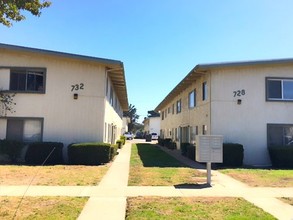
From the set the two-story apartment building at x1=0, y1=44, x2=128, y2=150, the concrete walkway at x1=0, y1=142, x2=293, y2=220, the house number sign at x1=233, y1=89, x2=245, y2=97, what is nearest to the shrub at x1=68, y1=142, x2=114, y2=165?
the two-story apartment building at x1=0, y1=44, x2=128, y2=150

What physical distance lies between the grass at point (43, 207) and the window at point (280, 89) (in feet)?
44.7

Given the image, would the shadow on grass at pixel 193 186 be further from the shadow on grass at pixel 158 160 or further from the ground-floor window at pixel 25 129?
the ground-floor window at pixel 25 129

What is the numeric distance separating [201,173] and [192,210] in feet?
20.9

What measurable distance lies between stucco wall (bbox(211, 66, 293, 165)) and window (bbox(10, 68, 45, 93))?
923cm

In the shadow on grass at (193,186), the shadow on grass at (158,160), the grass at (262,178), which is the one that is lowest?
the shadow on grass at (193,186)

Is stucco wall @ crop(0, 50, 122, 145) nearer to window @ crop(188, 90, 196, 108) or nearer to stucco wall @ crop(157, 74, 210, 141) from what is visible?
stucco wall @ crop(157, 74, 210, 141)

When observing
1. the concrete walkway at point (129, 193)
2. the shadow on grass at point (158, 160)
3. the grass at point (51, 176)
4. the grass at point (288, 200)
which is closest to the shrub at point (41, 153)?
the grass at point (51, 176)

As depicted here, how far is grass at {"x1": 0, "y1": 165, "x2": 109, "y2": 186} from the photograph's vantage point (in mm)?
10883

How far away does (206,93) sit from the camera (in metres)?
19.8

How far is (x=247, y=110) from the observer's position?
60.3ft

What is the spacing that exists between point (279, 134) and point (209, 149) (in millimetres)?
8611

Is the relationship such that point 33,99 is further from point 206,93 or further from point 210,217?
point 210,217

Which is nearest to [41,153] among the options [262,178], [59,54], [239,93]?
[59,54]

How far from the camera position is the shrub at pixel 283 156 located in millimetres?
16953
